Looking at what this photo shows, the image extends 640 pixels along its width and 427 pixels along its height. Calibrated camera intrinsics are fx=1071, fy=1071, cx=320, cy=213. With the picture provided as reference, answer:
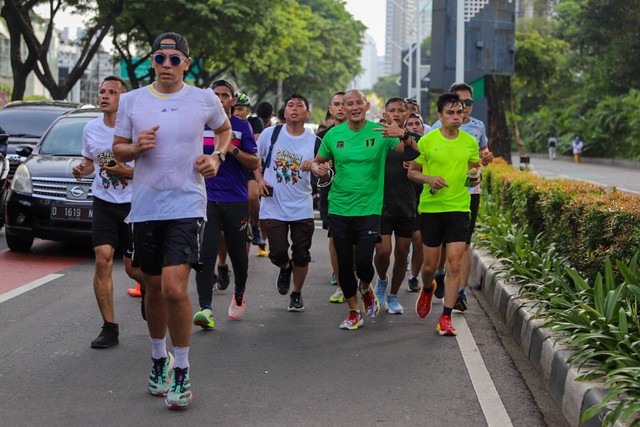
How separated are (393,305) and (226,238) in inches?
66.8

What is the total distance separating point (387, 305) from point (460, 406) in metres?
3.47

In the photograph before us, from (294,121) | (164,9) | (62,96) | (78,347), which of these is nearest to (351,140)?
(294,121)

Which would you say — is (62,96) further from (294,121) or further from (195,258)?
(195,258)

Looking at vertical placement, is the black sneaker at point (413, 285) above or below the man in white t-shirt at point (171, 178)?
below

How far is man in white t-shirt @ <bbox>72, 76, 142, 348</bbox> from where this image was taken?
741cm

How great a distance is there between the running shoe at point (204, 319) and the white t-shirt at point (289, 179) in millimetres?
1221

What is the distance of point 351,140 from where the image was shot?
8.27 meters

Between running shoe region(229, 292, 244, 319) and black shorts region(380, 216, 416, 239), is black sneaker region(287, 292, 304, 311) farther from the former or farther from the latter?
black shorts region(380, 216, 416, 239)

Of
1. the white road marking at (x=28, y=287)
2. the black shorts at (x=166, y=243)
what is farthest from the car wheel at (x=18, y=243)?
the black shorts at (x=166, y=243)

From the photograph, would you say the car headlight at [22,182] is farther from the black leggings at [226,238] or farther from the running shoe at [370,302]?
the running shoe at [370,302]

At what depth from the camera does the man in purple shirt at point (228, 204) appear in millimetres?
8227

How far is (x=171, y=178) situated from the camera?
229 inches

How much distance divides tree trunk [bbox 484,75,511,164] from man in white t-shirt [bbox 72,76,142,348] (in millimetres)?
17927

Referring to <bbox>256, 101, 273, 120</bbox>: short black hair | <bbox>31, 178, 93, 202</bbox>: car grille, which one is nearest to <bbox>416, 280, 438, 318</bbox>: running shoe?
<bbox>31, 178, 93, 202</bbox>: car grille
